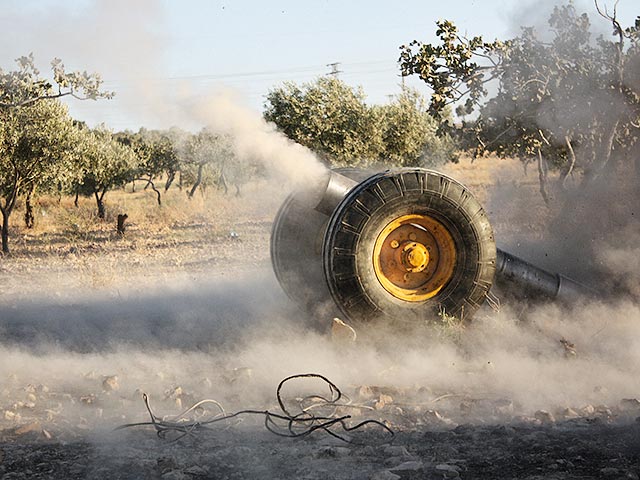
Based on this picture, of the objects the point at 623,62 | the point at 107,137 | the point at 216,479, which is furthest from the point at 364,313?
the point at 107,137

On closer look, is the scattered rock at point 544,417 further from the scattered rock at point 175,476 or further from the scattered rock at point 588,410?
the scattered rock at point 175,476

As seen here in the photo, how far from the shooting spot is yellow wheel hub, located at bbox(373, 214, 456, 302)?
6.41 metres

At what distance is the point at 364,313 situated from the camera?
244 inches

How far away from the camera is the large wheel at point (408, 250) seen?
6.15 metres

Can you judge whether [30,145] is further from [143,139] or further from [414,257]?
[143,139]

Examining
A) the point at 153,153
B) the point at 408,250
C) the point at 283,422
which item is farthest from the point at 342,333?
the point at 153,153

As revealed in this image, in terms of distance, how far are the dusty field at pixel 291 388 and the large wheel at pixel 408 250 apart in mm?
341

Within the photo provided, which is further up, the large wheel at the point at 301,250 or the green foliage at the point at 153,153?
the green foliage at the point at 153,153

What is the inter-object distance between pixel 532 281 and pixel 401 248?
1.65 metres

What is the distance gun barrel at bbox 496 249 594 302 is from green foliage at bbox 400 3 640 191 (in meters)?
2.76

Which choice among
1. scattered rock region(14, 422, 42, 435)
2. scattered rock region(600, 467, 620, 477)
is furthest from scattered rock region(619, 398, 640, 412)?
scattered rock region(14, 422, 42, 435)

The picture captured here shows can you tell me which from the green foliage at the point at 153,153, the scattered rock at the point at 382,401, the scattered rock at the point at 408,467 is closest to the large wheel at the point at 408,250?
the scattered rock at the point at 382,401

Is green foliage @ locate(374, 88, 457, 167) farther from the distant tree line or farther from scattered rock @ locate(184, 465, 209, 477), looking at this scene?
scattered rock @ locate(184, 465, 209, 477)

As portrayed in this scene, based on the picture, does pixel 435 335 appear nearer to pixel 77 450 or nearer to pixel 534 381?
pixel 534 381
